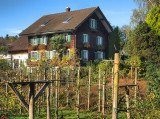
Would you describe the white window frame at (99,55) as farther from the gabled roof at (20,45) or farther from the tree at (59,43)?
the gabled roof at (20,45)

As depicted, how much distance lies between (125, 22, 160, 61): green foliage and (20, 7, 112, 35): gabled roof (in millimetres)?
9945

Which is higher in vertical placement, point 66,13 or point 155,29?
Result: point 66,13

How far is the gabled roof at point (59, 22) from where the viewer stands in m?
29.7

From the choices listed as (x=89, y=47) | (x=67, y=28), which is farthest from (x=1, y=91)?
(x=89, y=47)

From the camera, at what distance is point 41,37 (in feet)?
106

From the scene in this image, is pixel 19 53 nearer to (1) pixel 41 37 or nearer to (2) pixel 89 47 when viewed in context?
(1) pixel 41 37

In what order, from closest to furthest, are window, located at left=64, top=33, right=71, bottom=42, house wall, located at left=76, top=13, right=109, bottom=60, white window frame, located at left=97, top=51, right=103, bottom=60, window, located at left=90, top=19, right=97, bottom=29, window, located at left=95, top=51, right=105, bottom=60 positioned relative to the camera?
Result: 1. window, located at left=64, top=33, right=71, bottom=42
2. house wall, located at left=76, top=13, right=109, bottom=60
3. window, located at left=90, top=19, right=97, bottom=29
4. window, located at left=95, top=51, right=105, bottom=60
5. white window frame, located at left=97, top=51, right=103, bottom=60

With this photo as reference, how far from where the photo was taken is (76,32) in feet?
97.6

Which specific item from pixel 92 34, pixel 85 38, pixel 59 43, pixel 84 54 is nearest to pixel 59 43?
pixel 59 43

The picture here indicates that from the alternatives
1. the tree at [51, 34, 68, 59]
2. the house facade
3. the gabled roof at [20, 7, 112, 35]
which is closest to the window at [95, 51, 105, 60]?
the house facade

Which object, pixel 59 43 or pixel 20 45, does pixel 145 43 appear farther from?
pixel 20 45

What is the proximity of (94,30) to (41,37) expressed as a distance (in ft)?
23.9

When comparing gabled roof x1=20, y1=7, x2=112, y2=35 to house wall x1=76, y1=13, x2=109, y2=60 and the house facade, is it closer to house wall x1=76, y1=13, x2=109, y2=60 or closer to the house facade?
the house facade

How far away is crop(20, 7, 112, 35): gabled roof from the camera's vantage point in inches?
1171
